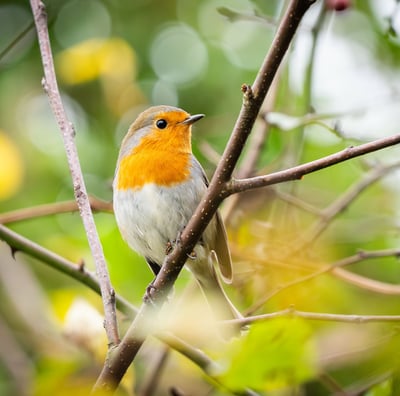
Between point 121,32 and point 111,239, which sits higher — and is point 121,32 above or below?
above

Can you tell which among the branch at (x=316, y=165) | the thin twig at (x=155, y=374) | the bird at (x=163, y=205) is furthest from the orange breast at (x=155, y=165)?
the branch at (x=316, y=165)

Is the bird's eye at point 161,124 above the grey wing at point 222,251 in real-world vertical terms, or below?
above

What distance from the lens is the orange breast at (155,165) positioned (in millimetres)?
3393

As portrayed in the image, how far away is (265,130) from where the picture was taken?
366 cm

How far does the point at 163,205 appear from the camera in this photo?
3328 millimetres

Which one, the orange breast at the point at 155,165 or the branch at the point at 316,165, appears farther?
the orange breast at the point at 155,165

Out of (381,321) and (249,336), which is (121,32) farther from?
(249,336)

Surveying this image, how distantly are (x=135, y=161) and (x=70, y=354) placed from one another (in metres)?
0.93

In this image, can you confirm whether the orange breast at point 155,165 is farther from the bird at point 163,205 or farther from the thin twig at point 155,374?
the thin twig at point 155,374

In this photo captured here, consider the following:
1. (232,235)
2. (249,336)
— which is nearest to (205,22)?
(232,235)

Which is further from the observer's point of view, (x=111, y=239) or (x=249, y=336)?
(x=111, y=239)

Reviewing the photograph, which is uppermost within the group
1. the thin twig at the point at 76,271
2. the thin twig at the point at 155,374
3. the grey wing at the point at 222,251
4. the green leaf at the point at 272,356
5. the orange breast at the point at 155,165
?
the orange breast at the point at 155,165

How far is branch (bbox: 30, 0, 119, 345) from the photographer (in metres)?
2.17

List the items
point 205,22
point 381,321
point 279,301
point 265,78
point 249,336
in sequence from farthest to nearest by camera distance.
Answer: point 205,22, point 279,301, point 381,321, point 265,78, point 249,336
